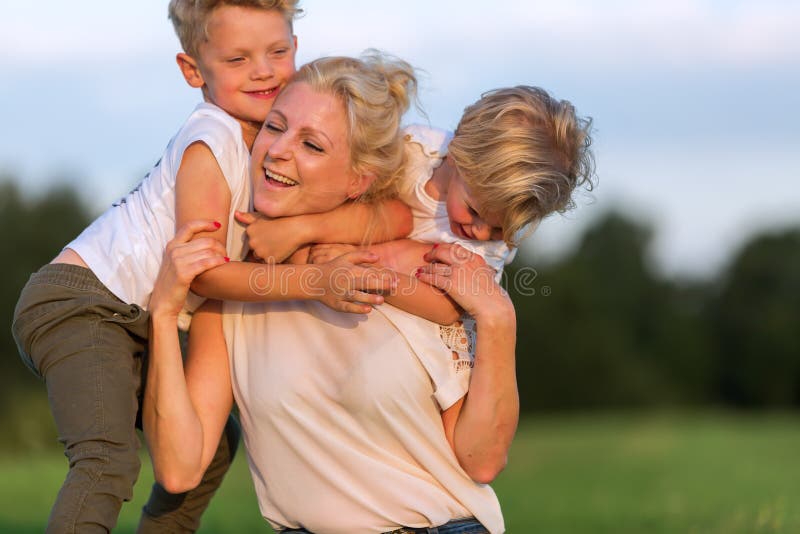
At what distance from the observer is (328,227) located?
12.5 ft

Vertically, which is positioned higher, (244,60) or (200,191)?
(244,60)

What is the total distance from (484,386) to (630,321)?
46.5 metres

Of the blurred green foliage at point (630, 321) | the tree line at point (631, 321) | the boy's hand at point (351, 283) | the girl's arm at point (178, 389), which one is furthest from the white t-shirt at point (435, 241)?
the tree line at point (631, 321)

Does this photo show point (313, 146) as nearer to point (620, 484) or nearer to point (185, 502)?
point (185, 502)

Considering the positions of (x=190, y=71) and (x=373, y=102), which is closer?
(x=373, y=102)

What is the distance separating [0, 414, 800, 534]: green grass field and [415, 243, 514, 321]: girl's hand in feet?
10.6

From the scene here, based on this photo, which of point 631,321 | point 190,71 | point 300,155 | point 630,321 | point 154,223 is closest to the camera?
point 300,155

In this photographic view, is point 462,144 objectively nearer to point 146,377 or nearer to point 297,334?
point 297,334

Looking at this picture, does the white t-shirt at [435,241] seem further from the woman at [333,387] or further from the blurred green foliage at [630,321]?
the blurred green foliage at [630,321]

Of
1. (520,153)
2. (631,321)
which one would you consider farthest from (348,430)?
(631,321)

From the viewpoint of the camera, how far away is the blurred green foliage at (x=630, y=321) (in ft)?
111

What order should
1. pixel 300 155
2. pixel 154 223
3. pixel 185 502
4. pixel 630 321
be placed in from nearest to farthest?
pixel 300 155 < pixel 154 223 < pixel 185 502 < pixel 630 321

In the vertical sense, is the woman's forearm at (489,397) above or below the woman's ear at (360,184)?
below

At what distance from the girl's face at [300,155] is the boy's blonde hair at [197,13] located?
46 cm
